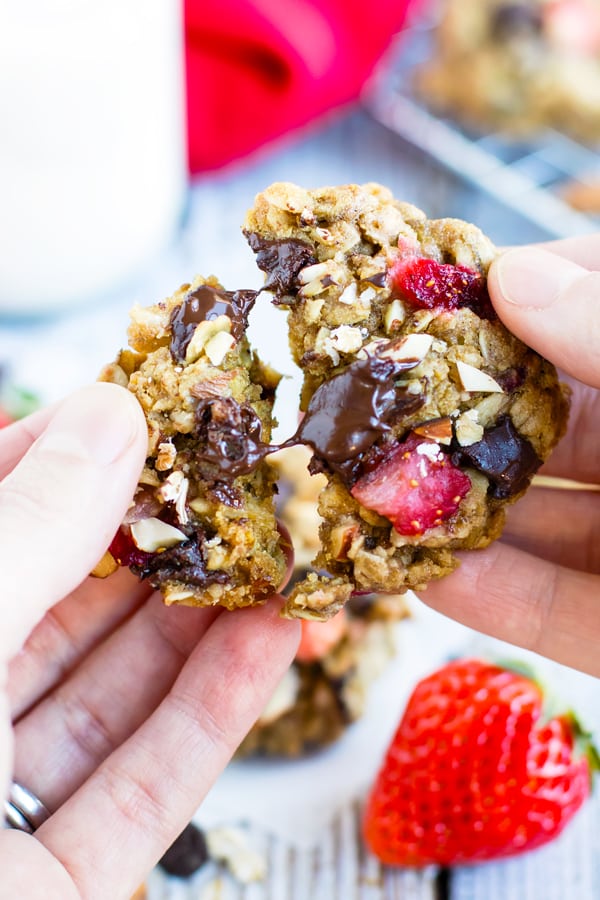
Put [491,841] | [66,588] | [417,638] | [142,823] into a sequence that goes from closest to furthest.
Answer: [66,588]
[142,823]
[491,841]
[417,638]

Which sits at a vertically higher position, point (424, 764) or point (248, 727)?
point (248, 727)

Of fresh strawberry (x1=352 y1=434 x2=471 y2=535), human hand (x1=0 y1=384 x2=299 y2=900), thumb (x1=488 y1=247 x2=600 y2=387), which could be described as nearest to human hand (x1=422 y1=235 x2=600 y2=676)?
thumb (x1=488 y1=247 x2=600 y2=387)

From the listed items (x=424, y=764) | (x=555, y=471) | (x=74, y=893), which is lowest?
(x=424, y=764)

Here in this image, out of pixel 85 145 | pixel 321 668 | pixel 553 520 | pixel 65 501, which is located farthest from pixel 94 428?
pixel 85 145

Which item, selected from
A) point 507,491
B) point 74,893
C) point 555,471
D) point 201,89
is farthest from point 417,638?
point 201,89

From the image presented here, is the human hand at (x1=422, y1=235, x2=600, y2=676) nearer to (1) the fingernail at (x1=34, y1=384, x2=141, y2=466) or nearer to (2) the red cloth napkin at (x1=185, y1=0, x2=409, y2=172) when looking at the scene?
(1) the fingernail at (x1=34, y1=384, x2=141, y2=466)

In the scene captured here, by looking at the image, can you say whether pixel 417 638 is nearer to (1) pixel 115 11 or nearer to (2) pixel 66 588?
(2) pixel 66 588

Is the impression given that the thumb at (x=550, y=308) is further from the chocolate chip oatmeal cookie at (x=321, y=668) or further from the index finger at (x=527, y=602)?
the chocolate chip oatmeal cookie at (x=321, y=668)
